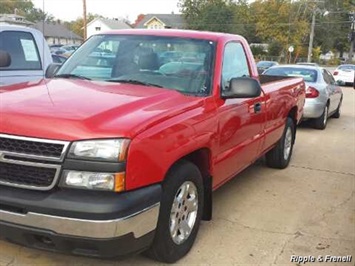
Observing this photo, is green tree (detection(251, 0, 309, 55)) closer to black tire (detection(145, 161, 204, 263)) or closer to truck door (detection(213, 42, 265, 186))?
truck door (detection(213, 42, 265, 186))

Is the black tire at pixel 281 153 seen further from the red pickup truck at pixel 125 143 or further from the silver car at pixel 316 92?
the silver car at pixel 316 92

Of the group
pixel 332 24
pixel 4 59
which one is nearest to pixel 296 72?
pixel 4 59

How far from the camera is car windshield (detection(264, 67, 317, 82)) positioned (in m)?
11.2

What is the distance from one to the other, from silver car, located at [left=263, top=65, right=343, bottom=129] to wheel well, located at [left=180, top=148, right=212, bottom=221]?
22.4ft

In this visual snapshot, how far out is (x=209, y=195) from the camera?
4227 millimetres

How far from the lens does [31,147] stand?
119 inches

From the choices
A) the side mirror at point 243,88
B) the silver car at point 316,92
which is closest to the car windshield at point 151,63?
the side mirror at point 243,88

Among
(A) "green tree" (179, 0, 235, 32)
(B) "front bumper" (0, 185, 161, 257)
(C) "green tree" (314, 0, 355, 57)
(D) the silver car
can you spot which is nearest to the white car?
(D) the silver car

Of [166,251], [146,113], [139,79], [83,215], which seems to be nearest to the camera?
[83,215]

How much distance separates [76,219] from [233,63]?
2627mm

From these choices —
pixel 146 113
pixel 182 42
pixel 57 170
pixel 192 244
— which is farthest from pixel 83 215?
pixel 182 42

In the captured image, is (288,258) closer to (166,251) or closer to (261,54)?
(166,251)

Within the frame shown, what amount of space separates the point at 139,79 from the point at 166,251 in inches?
60.5

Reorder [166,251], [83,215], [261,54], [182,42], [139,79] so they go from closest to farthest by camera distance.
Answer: [83,215], [166,251], [139,79], [182,42], [261,54]
